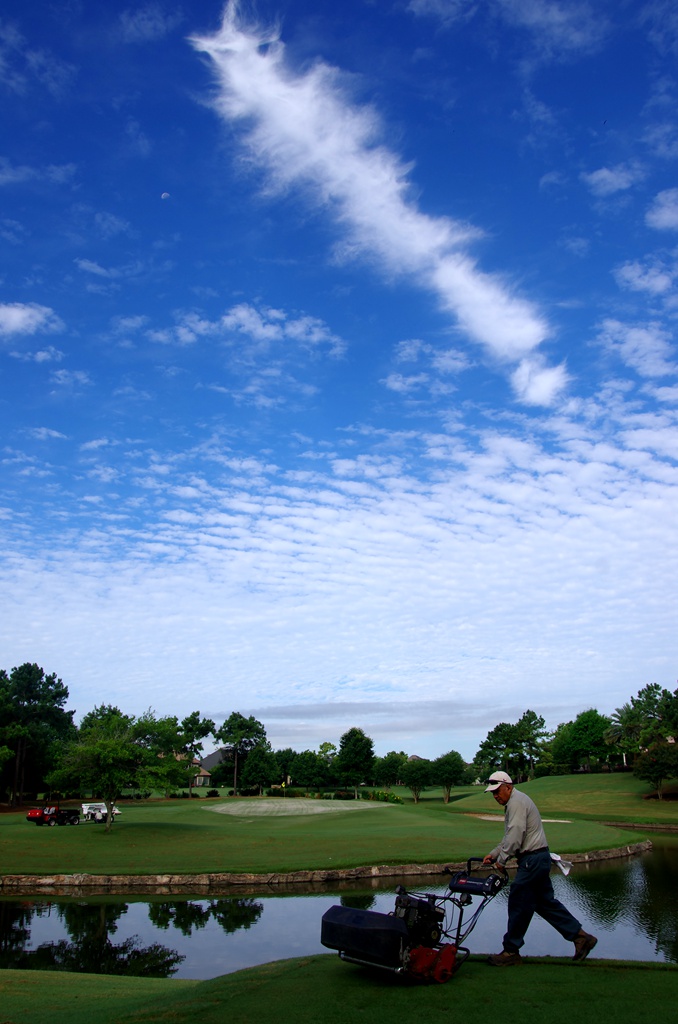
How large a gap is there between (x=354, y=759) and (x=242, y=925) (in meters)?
90.9

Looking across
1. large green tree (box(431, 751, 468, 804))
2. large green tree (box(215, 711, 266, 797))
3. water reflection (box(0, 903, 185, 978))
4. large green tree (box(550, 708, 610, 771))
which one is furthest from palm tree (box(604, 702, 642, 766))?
water reflection (box(0, 903, 185, 978))

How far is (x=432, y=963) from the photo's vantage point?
8.05 meters

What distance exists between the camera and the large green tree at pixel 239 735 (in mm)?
106875

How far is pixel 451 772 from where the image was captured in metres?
86.6

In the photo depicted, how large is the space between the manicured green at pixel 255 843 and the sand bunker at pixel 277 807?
8935mm

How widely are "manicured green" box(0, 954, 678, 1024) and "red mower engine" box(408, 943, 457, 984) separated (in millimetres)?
146

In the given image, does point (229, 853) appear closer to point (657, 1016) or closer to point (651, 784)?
point (657, 1016)

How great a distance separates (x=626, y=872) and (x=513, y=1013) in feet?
90.3

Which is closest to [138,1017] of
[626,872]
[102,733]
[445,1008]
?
[445,1008]

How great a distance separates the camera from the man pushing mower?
870cm

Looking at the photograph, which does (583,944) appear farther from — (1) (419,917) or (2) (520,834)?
(1) (419,917)

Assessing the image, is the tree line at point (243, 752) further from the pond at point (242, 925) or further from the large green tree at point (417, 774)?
the pond at point (242, 925)

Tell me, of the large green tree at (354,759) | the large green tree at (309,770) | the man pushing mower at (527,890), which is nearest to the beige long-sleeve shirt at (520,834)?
the man pushing mower at (527,890)

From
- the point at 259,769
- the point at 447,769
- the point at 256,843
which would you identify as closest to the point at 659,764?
the point at 447,769
